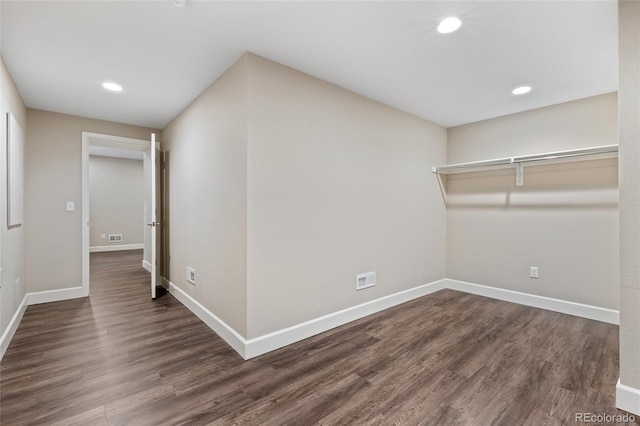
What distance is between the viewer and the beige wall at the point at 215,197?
2402mm

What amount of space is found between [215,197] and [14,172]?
190 centimetres

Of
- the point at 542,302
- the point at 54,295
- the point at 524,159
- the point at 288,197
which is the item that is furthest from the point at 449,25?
the point at 54,295

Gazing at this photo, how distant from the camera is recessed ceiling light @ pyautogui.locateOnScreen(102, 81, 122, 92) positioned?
112 inches

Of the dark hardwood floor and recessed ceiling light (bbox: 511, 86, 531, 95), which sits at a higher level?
recessed ceiling light (bbox: 511, 86, 531, 95)

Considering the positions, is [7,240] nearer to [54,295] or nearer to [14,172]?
[14,172]

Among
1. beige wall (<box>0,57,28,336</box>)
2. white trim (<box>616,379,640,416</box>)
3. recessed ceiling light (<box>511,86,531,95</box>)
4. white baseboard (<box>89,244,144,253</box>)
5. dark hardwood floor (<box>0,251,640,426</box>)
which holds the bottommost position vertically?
dark hardwood floor (<box>0,251,640,426</box>)

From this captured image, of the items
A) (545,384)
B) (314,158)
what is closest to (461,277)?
(545,384)

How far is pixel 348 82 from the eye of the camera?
2.86 m

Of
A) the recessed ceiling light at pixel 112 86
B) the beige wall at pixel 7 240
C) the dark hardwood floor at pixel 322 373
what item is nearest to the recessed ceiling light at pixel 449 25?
the dark hardwood floor at pixel 322 373

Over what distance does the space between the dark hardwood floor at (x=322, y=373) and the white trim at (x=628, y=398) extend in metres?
0.08

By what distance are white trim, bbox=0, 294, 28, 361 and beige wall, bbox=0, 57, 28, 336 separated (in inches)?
2.0

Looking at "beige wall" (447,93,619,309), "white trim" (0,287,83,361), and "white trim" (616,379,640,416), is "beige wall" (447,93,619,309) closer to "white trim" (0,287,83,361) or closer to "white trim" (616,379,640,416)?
"white trim" (616,379,640,416)

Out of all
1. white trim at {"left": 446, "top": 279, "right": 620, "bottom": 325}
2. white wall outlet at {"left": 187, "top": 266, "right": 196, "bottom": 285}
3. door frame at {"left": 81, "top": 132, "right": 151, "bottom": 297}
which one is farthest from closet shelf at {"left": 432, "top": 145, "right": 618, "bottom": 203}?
door frame at {"left": 81, "top": 132, "right": 151, "bottom": 297}

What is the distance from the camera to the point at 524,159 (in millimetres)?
3391
